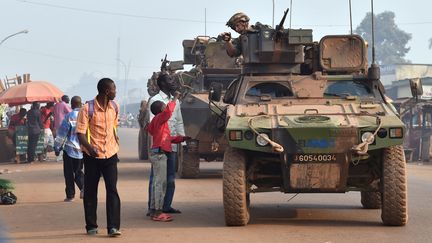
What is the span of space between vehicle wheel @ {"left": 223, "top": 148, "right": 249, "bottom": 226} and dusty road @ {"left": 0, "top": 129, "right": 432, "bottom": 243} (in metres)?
0.15

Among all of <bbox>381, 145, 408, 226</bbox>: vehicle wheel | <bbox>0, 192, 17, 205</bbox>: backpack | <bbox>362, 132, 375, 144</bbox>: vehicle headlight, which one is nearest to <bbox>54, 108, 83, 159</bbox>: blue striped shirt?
<bbox>0, 192, 17, 205</bbox>: backpack

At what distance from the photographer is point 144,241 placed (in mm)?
8094

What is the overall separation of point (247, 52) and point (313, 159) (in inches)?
112

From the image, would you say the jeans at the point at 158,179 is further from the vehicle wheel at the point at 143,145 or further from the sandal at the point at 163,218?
the vehicle wheel at the point at 143,145

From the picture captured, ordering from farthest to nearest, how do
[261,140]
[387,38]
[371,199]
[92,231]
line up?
[387,38], [371,199], [261,140], [92,231]

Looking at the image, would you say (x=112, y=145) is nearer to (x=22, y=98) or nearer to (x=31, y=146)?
(x=31, y=146)

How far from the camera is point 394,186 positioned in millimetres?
8711

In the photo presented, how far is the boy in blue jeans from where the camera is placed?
32.2ft

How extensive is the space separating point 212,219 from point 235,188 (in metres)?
1.16

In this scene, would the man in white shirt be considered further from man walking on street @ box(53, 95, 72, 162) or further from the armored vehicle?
man walking on street @ box(53, 95, 72, 162)

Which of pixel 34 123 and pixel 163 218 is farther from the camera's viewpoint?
pixel 34 123

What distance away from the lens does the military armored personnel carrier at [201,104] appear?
1536cm

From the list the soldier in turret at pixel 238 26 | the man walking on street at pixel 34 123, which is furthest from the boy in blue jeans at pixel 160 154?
the man walking on street at pixel 34 123

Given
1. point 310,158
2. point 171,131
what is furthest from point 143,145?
point 310,158
